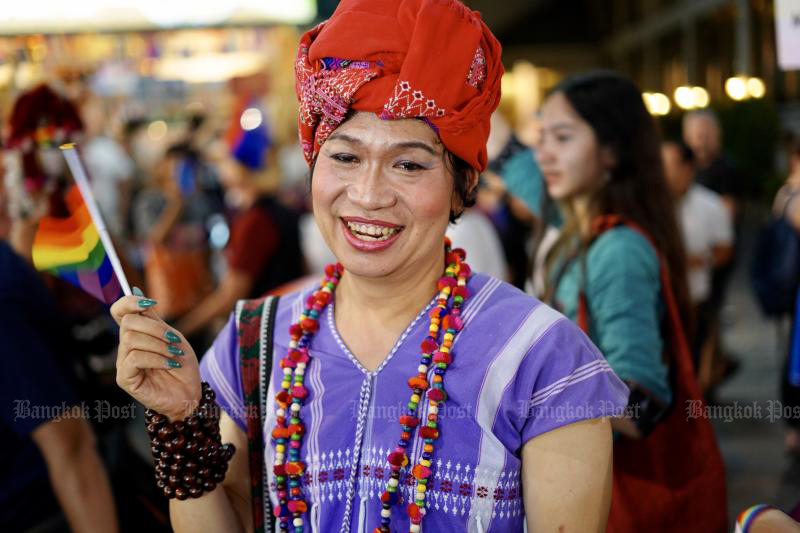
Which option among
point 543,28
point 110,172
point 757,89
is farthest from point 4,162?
point 543,28

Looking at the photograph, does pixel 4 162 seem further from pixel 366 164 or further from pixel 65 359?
pixel 366 164

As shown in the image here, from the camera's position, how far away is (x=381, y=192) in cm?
183

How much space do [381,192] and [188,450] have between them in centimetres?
67

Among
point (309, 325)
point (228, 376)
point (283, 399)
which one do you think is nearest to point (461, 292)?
point (309, 325)

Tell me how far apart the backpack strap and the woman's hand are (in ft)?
0.65

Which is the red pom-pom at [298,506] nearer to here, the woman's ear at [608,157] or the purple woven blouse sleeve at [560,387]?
the purple woven blouse sleeve at [560,387]

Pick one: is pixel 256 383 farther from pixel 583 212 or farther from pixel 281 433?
Answer: pixel 583 212

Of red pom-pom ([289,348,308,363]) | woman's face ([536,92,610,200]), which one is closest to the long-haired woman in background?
woman's face ([536,92,610,200])

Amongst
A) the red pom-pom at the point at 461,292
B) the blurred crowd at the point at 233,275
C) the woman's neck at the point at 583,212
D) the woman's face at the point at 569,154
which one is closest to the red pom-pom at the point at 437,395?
the red pom-pom at the point at 461,292

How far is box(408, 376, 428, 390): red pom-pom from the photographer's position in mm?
1836

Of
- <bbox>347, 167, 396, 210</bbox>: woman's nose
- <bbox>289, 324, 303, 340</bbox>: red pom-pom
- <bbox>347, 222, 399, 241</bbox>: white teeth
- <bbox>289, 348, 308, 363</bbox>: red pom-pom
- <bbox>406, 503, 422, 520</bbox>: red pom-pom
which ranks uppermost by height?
<bbox>347, 167, 396, 210</bbox>: woman's nose

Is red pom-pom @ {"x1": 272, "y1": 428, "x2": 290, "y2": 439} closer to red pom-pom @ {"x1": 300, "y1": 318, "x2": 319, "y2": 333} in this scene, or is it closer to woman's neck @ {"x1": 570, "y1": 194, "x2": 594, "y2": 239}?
red pom-pom @ {"x1": 300, "y1": 318, "x2": 319, "y2": 333}

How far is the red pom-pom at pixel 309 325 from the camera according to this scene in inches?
78.9

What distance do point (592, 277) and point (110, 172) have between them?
7.81 metres
